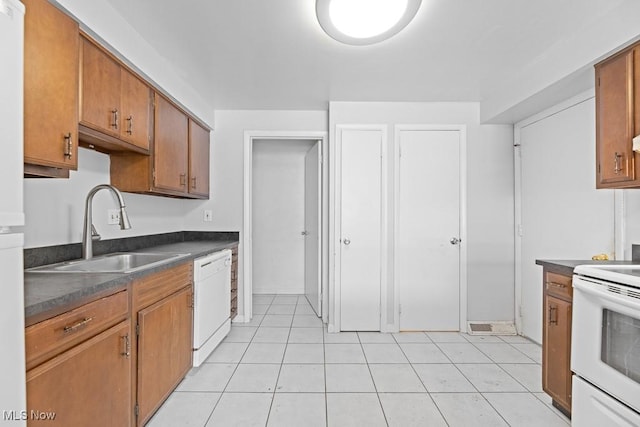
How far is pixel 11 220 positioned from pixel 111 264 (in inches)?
57.2

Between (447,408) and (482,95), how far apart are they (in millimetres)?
2680

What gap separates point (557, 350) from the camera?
1897mm

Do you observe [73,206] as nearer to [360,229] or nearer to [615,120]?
[360,229]

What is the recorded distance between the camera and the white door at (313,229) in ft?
12.2

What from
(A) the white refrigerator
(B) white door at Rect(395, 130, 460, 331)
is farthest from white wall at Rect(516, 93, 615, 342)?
(A) the white refrigerator

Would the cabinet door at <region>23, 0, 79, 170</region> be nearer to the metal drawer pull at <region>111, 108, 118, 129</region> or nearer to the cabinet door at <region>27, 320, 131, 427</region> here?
the metal drawer pull at <region>111, 108, 118, 129</region>

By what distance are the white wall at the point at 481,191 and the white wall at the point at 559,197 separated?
0.14m

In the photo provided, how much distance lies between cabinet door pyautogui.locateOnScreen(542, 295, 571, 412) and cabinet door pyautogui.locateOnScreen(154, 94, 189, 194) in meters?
2.77

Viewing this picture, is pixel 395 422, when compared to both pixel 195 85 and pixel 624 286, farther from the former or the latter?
pixel 195 85

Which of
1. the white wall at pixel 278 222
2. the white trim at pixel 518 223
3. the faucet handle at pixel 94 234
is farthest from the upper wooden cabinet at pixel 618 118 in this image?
the white wall at pixel 278 222

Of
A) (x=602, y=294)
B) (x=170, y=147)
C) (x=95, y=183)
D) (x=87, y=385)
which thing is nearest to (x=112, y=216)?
(x=95, y=183)

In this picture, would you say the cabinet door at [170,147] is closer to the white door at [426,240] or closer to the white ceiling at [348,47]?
the white ceiling at [348,47]

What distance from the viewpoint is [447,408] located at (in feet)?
6.41

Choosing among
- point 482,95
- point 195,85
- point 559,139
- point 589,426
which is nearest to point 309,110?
point 195,85
